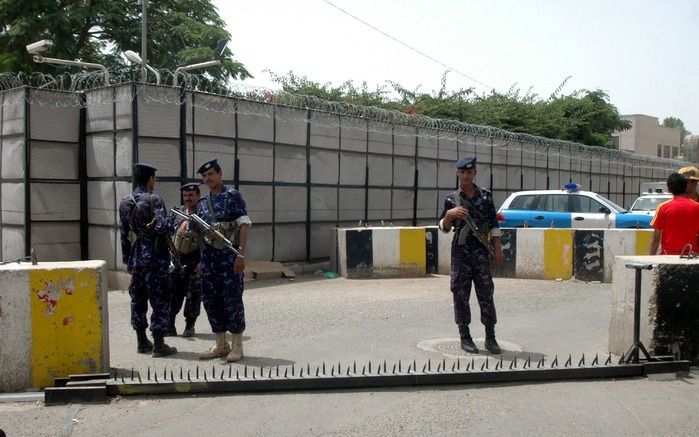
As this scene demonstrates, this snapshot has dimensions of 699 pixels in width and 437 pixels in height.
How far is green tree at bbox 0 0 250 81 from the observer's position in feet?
69.3

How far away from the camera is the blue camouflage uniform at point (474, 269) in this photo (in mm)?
5996

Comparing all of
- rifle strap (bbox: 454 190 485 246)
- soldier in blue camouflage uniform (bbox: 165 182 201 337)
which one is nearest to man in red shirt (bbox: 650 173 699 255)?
rifle strap (bbox: 454 190 485 246)

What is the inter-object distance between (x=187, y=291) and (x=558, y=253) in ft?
21.5

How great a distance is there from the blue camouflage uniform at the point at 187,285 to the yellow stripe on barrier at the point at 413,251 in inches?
203

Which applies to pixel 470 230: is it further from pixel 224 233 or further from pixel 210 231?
pixel 210 231

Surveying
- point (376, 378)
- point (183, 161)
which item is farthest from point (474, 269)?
point (183, 161)

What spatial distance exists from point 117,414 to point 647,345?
420cm

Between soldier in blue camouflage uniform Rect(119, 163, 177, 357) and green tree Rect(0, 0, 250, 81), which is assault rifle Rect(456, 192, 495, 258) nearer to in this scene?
soldier in blue camouflage uniform Rect(119, 163, 177, 357)

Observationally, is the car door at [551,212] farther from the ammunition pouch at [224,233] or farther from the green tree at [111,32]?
the green tree at [111,32]

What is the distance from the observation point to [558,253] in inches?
431

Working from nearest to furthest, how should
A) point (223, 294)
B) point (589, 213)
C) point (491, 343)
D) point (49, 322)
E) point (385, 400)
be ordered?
point (385, 400) < point (49, 322) < point (223, 294) < point (491, 343) < point (589, 213)

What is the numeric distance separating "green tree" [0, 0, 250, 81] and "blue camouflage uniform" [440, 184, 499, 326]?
19.0 meters

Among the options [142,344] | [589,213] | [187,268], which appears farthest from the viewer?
[589,213]

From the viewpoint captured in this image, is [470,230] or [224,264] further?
[470,230]
